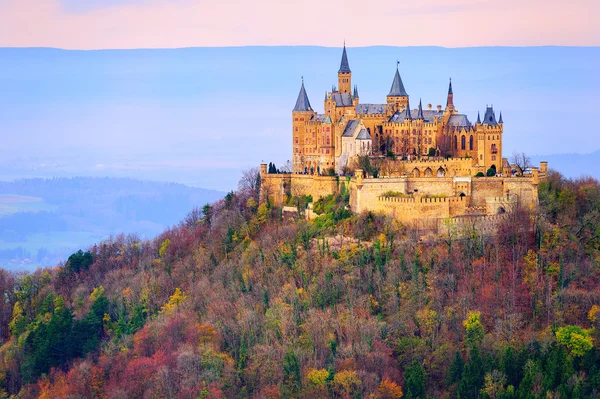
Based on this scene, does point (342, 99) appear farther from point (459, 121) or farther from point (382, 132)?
point (459, 121)

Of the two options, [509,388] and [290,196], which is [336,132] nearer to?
[290,196]

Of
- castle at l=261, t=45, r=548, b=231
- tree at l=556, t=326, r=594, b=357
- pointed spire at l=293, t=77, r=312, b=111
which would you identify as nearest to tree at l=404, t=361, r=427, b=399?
tree at l=556, t=326, r=594, b=357

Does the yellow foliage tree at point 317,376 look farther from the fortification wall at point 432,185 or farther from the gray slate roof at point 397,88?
the gray slate roof at point 397,88

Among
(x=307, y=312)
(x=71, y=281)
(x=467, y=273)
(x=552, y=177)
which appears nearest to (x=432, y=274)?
(x=467, y=273)

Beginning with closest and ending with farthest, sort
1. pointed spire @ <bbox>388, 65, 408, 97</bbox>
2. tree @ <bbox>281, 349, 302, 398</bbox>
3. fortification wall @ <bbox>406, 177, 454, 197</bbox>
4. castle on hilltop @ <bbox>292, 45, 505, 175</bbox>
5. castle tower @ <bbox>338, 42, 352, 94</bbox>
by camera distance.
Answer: tree @ <bbox>281, 349, 302, 398</bbox>
fortification wall @ <bbox>406, 177, 454, 197</bbox>
castle on hilltop @ <bbox>292, 45, 505, 175</bbox>
pointed spire @ <bbox>388, 65, 408, 97</bbox>
castle tower @ <bbox>338, 42, 352, 94</bbox>

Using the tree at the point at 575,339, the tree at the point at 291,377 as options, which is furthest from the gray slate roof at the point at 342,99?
the tree at the point at 575,339

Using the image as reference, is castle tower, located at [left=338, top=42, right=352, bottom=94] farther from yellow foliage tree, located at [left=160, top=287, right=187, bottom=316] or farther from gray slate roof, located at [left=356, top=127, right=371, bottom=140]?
yellow foliage tree, located at [left=160, top=287, right=187, bottom=316]
